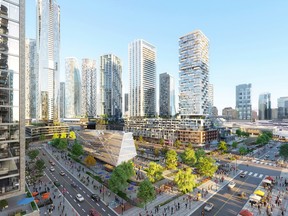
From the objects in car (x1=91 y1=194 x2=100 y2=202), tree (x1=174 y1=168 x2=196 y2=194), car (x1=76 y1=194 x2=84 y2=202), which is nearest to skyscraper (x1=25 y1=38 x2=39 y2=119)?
car (x1=76 y1=194 x2=84 y2=202)

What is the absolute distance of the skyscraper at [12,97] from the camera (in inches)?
1230

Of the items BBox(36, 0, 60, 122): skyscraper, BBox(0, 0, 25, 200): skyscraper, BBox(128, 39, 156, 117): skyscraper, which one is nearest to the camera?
BBox(0, 0, 25, 200): skyscraper

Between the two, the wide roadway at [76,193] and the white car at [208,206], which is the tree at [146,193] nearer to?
the wide roadway at [76,193]

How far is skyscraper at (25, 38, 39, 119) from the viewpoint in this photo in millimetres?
180250

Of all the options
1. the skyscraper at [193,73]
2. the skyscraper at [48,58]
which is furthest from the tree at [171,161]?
the skyscraper at [48,58]

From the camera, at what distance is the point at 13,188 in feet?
105

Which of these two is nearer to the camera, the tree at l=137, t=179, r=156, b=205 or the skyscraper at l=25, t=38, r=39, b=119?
the tree at l=137, t=179, r=156, b=205

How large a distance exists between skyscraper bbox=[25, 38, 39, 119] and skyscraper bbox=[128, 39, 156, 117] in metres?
96.0

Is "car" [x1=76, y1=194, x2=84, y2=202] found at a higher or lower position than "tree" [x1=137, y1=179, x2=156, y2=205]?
lower

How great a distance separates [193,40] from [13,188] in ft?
430

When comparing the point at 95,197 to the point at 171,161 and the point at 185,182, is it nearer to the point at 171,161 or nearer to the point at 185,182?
the point at 185,182

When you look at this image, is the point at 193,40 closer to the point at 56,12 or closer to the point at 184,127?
the point at 184,127

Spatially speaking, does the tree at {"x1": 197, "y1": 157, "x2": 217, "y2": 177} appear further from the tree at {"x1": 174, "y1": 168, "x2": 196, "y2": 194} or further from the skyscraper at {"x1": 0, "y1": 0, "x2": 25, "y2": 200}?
the skyscraper at {"x1": 0, "y1": 0, "x2": 25, "y2": 200}

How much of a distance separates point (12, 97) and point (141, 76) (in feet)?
518
